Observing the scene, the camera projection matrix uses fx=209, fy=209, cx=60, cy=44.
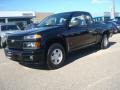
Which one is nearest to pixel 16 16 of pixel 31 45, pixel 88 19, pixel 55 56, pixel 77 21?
pixel 88 19

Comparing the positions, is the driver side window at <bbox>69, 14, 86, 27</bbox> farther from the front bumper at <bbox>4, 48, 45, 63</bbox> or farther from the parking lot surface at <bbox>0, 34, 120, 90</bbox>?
the front bumper at <bbox>4, 48, 45, 63</bbox>

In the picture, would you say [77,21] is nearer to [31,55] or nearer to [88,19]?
[88,19]

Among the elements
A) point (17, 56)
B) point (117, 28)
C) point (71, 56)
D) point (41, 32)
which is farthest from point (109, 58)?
point (117, 28)

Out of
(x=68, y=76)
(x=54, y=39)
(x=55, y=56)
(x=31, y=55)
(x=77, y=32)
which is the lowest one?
(x=68, y=76)

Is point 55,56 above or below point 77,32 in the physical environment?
below

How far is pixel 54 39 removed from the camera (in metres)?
6.55

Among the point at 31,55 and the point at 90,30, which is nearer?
the point at 31,55

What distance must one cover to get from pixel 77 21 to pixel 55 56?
5.47 feet

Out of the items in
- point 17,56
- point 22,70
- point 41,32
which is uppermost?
point 41,32

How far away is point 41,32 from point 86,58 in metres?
2.50

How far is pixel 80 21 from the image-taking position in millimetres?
7938

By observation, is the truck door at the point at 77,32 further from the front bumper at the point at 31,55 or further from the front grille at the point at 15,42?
the front grille at the point at 15,42

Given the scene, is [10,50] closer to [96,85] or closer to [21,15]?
[96,85]

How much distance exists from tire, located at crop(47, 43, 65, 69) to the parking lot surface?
0.67 ft
